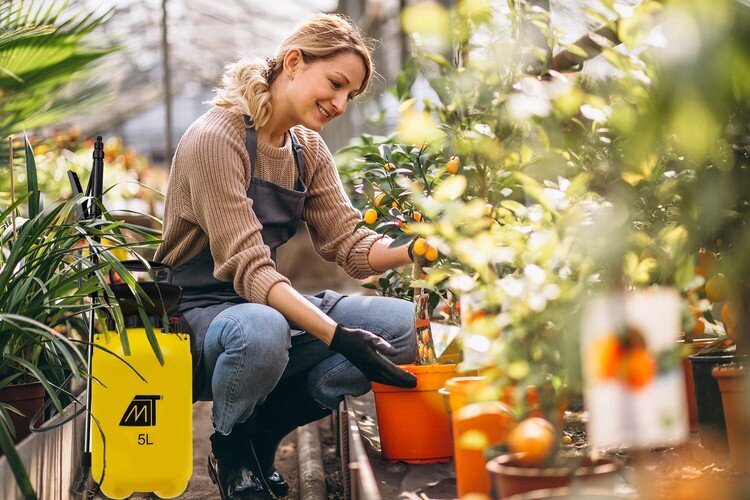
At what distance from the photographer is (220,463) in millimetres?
2131

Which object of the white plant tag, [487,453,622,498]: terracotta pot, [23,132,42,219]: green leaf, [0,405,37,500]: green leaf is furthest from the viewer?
[23,132,42,219]: green leaf

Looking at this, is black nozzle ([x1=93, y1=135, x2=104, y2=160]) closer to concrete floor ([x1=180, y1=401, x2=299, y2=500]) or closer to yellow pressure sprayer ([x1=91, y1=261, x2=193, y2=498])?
yellow pressure sprayer ([x1=91, y1=261, x2=193, y2=498])

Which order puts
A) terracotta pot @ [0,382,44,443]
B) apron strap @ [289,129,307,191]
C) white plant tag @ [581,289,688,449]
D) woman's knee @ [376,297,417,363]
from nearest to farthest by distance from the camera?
white plant tag @ [581,289,688,449], terracotta pot @ [0,382,44,443], woman's knee @ [376,297,417,363], apron strap @ [289,129,307,191]

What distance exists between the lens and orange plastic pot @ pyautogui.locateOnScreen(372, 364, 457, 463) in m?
1.92

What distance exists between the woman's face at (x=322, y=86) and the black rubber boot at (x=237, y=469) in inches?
30.9

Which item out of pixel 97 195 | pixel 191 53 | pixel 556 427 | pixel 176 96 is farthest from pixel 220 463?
pixel 176 96

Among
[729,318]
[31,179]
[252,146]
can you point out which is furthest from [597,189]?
[31,179]

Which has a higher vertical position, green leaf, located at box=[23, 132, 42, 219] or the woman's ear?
the woman's ear

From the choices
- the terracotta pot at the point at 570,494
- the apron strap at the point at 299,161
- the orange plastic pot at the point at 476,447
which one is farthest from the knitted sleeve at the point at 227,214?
the terracotta pot at the point at 570,494

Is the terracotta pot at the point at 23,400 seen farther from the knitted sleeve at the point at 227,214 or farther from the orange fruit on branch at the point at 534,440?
the orange fruit on branch at the point at 534,440

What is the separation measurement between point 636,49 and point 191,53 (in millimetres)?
15079

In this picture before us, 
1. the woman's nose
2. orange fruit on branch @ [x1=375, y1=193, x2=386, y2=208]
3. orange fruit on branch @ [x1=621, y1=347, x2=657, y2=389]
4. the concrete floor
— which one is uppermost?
the woman's nose

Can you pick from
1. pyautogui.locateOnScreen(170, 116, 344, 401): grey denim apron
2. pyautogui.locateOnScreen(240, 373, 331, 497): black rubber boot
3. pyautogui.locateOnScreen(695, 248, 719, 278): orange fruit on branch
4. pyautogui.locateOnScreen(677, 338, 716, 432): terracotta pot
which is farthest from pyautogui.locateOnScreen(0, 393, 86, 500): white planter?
pyautogui.locateOnScreen(677, 338, 716, 432): terracotta pot

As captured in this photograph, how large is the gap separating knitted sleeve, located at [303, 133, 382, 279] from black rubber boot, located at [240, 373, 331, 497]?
1.17 ft
